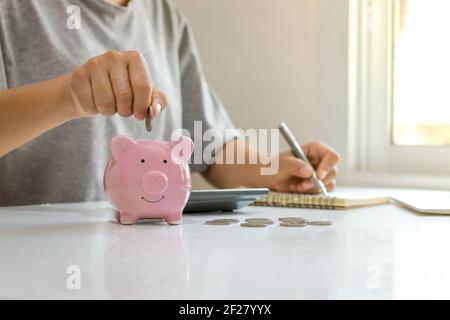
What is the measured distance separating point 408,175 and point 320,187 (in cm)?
45

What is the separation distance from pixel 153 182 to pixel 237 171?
54 centimetres

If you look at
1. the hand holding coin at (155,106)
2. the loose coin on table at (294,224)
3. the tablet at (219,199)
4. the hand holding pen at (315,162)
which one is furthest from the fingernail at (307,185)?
the hand holding coin at (155,106)

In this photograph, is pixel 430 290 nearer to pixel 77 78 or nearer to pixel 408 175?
pixel 77 78

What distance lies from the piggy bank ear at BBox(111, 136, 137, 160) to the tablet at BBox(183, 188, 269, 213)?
13 cm

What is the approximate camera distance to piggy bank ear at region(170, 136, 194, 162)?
832 mm

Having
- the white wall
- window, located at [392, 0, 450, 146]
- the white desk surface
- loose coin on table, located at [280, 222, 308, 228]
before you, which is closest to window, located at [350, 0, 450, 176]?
window, located at [392, 0, 450, 146]

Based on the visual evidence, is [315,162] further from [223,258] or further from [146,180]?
[223,258]

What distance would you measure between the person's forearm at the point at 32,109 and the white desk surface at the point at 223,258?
4.2 inches

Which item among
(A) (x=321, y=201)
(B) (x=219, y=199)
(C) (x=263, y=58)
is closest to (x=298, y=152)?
(A) (x=321, y=201)

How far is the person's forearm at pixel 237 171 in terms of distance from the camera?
1314 millimetres

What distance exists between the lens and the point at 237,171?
135 cm

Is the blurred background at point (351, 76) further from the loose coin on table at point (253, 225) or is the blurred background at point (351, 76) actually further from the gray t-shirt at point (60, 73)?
the loose coin on table at point (253, 225)

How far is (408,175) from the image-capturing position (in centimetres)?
157
